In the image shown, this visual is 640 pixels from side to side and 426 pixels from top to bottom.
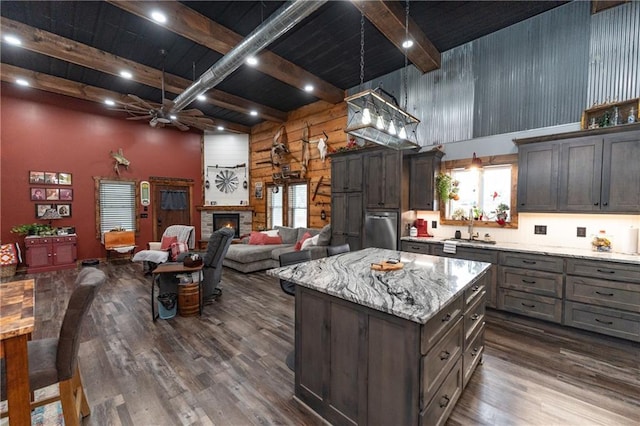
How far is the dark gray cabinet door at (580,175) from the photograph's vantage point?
10.0 feet

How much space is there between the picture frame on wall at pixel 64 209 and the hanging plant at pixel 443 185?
805 centimetres

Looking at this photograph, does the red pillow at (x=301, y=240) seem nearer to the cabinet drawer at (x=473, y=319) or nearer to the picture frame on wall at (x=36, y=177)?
the cabinet drawer at (x=473, y=319)

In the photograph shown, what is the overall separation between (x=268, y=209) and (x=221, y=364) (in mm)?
5746

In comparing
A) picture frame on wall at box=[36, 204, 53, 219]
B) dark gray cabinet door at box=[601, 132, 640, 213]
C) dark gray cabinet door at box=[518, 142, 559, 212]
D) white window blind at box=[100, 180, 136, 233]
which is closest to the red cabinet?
picture frame on wall at box=[36, 204, 53, 219]

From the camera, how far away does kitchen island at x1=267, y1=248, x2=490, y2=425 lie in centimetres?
143

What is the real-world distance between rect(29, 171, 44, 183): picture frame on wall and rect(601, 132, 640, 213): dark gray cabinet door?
9797mm

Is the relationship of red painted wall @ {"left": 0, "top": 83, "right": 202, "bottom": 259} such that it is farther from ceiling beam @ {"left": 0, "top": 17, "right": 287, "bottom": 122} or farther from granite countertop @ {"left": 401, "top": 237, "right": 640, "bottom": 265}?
granite countertop @ {"left": 401, "top": 237, "right": 640, "bottom": 265}

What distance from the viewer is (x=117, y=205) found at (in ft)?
22.7

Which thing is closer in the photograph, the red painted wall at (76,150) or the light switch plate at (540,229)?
the light switch plate at (540,229)

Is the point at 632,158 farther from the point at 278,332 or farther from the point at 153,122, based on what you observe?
the point at 153,122

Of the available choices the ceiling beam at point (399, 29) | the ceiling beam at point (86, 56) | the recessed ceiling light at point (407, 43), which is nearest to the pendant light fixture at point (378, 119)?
the ceiling beam at point (399, 29)

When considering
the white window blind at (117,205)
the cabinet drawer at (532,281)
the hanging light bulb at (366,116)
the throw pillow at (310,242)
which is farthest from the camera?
the white window blind at (117,205)

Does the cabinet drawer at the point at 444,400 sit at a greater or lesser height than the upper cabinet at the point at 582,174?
lesser

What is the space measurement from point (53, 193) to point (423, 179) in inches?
311
